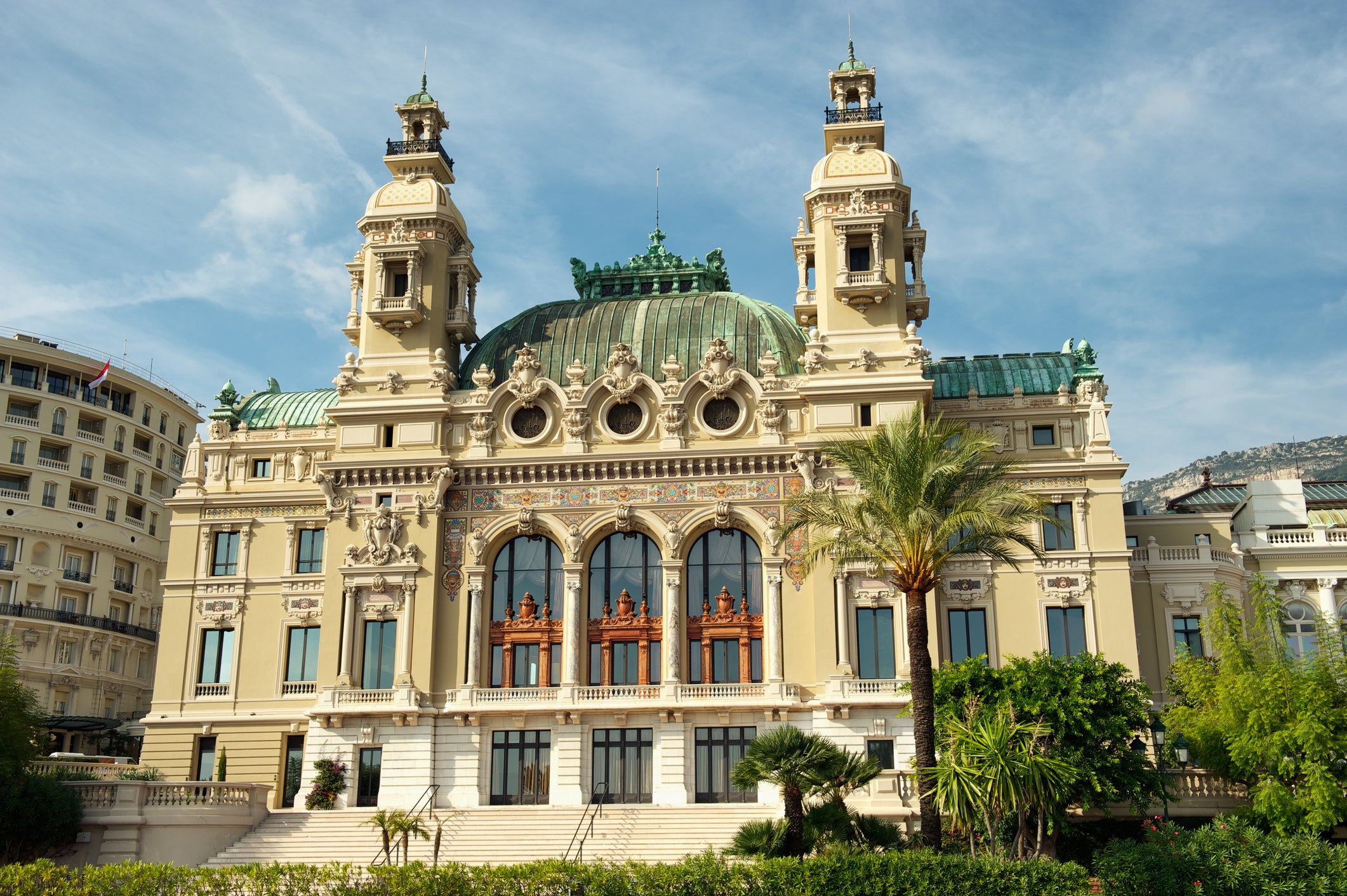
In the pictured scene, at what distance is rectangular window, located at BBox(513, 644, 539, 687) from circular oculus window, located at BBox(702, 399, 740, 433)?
40.9ft

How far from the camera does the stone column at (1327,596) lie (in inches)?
2419

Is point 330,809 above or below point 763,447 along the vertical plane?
below

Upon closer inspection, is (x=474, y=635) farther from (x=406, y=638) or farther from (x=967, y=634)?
(x=967, y=634)

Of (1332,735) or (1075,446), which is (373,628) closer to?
(1075,446)

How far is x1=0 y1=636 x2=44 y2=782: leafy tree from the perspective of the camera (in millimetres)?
47094

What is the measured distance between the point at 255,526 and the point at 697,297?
2375 cm

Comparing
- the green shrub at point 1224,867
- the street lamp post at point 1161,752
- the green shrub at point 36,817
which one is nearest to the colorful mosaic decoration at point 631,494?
the street lamp post at point 1161,752

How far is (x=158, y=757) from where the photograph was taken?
2392 inches

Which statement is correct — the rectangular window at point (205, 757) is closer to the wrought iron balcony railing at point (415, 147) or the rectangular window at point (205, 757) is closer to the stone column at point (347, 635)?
the stone column at point (347, 635)

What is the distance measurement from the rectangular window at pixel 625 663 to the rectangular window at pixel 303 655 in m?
14.2

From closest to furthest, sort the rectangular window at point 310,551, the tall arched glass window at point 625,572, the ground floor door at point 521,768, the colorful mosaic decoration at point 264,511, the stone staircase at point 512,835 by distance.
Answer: the stone staircase at point 512,835 < the ground floor door at point 521,768 < the tall arched glass window at point 625,572 < the rectangular window at point 310,551 < the colorful mosaic decoration at point 264,511

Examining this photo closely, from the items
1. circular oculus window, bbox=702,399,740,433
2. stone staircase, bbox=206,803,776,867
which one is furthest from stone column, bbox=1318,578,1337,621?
stone staircase, bbox=206,803,776,867

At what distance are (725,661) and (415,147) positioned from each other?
3087 centimetres

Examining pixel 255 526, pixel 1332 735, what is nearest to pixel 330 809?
pixel 255 526
